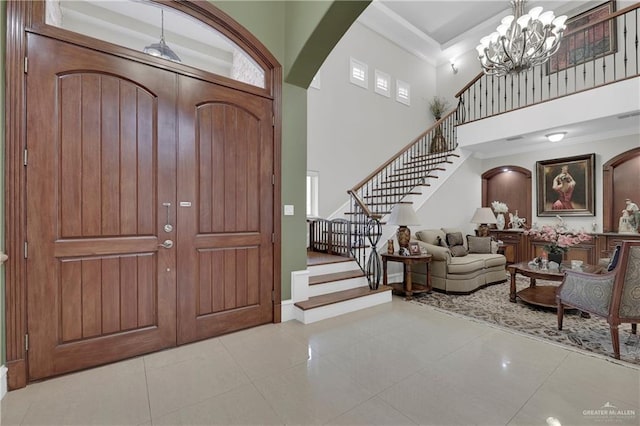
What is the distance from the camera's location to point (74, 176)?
7.13 ft

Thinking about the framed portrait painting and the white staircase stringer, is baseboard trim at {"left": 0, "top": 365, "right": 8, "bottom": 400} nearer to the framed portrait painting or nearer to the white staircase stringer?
the white staircase stringer

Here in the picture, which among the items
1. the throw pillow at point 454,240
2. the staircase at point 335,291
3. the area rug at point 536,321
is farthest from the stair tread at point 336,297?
the throw pillow at point 454,240

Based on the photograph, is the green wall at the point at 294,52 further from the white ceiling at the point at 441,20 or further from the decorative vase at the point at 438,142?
the decorative vase at the point at 438,142

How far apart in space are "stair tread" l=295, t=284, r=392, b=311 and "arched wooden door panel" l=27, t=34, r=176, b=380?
4.53ft

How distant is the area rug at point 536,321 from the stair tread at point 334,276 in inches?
36.5

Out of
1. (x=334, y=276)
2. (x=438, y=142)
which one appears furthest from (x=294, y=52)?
(x=438, y=142)

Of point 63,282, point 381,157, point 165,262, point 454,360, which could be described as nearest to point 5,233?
point 63,282

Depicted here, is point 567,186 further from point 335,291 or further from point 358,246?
point 335,291

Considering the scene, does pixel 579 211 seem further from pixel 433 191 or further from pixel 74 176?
pixel 74 176

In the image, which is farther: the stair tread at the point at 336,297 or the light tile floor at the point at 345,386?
the stair tread at the point at 336,297

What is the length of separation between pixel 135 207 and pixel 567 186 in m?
7.80

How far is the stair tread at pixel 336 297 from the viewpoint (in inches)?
129

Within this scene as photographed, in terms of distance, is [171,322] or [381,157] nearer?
[171,322]

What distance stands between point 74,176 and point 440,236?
5243 millimetres
